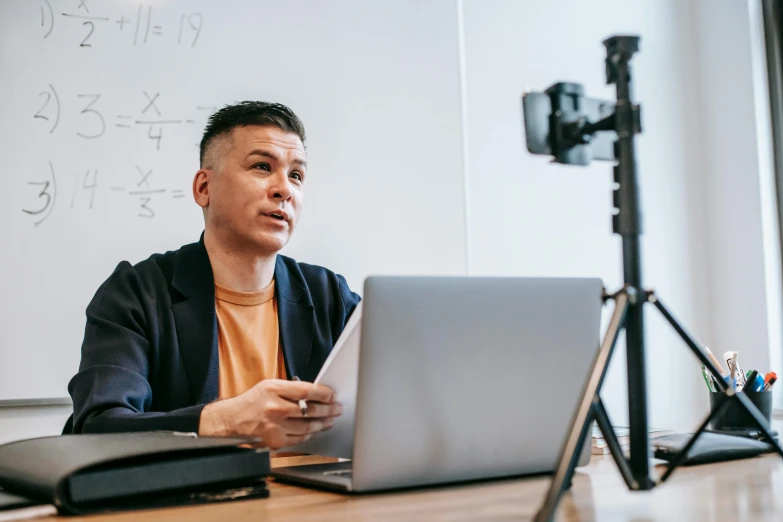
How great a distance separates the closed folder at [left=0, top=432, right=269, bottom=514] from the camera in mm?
691

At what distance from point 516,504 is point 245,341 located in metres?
0.93

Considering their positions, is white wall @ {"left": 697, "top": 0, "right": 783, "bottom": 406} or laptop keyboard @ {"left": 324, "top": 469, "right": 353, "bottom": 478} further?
white wall @ {"left": 697, "top": 0, "right": 783, "bottom": 406}

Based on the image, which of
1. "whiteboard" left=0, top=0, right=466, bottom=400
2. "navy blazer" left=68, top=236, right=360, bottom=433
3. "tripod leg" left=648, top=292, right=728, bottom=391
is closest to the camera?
"tripod leg" left=648, top=292, right=728, bottom=391

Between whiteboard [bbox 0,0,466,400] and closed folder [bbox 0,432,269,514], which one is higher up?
whiteboard [bbox 0,0,466,400]

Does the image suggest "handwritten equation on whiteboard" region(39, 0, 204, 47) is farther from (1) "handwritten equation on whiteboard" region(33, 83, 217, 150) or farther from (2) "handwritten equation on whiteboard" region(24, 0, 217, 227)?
(1) "handwritten equation on whiteboard" region(33, 83, 217, 150)

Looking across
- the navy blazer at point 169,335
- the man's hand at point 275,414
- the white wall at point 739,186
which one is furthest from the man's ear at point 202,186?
the white wall at point 739,186

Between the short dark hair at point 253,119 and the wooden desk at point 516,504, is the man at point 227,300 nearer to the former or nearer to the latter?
the short dark hair at point 253,119

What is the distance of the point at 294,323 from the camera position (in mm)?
1577

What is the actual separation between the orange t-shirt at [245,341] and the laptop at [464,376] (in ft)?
2.23

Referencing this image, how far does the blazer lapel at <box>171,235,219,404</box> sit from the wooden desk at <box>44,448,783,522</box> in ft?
1.96

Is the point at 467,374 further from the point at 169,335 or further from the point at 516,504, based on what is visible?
the point at 169,335

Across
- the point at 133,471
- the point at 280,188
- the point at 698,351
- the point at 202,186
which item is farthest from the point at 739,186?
the point at 133,471

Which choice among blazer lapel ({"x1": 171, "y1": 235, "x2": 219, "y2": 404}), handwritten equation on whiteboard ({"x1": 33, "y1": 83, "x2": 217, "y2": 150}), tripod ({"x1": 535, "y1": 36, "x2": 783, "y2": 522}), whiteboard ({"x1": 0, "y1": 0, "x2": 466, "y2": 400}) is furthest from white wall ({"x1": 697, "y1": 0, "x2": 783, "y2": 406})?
tripod ({"x1": 535, "y1": 36, "x2": 783, "y2": 522})

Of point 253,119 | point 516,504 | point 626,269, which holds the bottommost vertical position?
point 516,504
